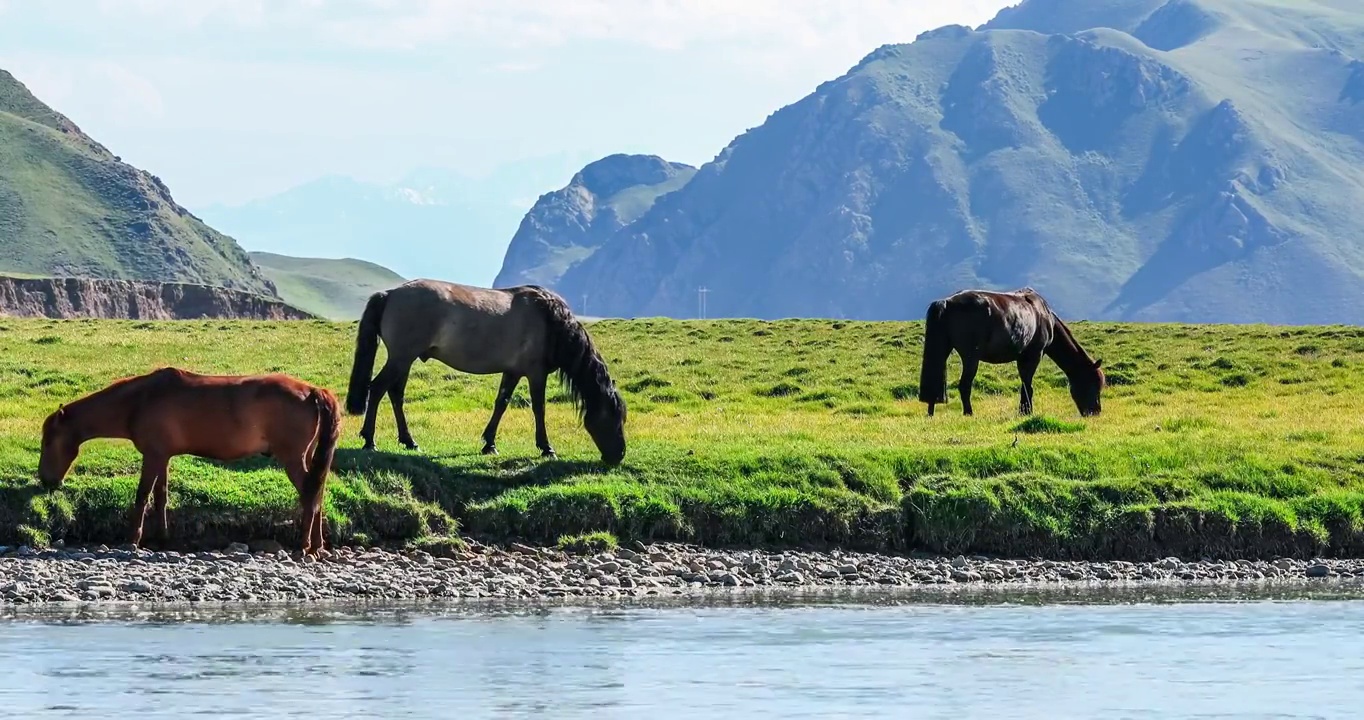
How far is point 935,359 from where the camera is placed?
29422 mm

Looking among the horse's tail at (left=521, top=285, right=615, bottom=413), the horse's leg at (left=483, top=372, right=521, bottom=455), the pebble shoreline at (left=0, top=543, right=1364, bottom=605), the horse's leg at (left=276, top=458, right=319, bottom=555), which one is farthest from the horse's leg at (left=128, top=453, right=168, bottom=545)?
the horse's tail at (left=521, top=285, right=615, bottom=413)

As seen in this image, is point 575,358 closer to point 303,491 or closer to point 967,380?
point 303,491

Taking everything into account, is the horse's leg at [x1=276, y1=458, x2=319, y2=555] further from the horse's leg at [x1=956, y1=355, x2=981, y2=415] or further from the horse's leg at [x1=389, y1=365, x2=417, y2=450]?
the horse's leg at [x1=956, y1=355, x2=981, y2=415]

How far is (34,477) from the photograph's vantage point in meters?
20.5

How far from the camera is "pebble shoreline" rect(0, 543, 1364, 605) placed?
18328 mm

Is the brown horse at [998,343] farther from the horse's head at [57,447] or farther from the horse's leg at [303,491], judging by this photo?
the horse's head at [57,447]

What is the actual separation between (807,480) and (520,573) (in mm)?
4333

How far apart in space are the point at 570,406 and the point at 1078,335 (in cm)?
1734

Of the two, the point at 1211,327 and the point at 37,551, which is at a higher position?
the point at 1211,327

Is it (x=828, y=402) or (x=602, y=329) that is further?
(x=602, y=329)

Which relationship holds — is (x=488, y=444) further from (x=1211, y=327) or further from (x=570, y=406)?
(x=1211, y=327)

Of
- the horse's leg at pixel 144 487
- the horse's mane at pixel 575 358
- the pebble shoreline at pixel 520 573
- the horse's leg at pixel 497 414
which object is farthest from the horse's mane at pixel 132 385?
the horse's mane at pixel 575 358

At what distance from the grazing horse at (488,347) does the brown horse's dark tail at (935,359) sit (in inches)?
292

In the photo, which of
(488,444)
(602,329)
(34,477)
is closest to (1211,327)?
(602,329)
